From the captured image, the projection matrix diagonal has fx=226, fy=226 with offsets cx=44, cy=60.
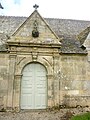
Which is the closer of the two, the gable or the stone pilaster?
Answer: the stone pilaster

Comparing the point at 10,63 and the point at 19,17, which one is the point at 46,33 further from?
Answer: the point at 19,17

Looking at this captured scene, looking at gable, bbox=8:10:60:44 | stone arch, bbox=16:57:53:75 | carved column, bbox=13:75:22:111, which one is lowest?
carved column, bbox=13:75:22:111

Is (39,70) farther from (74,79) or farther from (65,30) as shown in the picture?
(65,30)

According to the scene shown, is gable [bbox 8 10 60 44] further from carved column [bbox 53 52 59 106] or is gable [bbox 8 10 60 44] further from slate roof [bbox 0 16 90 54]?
carved column [bbox 53 52 59 106]

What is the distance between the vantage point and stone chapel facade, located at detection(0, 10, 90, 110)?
500 inches

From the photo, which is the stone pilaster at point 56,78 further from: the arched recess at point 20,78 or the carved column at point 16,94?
the carved column at point 16,94

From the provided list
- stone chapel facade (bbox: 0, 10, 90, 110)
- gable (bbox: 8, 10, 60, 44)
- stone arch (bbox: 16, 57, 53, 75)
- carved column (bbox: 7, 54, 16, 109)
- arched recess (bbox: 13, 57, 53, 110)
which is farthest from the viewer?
gable (bbox: 8, 10, 60, 44)

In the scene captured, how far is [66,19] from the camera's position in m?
18.4

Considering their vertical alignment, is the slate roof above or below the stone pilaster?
above

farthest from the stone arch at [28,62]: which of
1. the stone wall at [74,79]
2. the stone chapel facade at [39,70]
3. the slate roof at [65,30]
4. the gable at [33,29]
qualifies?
the slate roof at [65,30]

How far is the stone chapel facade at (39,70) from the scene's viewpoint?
41.7ft

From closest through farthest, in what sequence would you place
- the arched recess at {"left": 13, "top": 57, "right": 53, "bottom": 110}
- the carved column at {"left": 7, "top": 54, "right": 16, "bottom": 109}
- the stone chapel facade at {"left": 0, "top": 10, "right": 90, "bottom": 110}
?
the carved column at {"left": 7, "top": 54, "right": 16, "bottom": 109}
the arched recess at {"left": 13, "top": 57, "right": 53, "bottom": 110}
the stone chapel facade at {"left": 0, "top": 10, "right": 90, "bottom": 110}

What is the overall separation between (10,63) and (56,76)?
274cm

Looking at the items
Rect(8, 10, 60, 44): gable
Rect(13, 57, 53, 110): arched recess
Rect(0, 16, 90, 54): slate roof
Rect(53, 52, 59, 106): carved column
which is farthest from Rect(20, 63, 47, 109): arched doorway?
Rect(0, 16, 90, 54): slate roof
